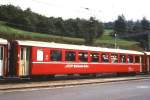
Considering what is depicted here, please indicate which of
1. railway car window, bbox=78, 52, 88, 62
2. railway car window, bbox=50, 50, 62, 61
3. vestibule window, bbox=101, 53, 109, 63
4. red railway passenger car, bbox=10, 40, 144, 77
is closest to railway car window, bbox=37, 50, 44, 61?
red railway passenger car, bbox=10, 40, 144, 77

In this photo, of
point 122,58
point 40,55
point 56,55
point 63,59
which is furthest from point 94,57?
point 40,55

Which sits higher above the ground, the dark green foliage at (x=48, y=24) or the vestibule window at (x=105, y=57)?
the dark green foliage at (x=48, y=24)

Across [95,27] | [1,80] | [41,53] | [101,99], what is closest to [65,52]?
[41,53]

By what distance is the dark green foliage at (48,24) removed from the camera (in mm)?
83500

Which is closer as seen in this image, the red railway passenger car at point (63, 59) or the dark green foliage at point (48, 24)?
the red railway passenger car at point (63, 59)

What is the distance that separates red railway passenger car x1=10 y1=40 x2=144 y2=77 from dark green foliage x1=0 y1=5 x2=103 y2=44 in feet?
125

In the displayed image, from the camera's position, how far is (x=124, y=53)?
130 feet

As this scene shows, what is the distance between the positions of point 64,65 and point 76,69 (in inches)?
72.3

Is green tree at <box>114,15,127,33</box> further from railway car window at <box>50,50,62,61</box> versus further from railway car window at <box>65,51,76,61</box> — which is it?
railway car window at <box>50,50,62,61</box>

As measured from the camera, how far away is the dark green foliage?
83500 mm

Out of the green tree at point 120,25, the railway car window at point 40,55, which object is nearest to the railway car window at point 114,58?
the railway car window at point 40,55

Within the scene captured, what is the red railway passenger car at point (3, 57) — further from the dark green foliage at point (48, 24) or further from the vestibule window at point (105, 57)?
the dark green foliage at point (48, 24)

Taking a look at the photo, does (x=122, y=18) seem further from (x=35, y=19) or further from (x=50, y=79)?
(x=50, y=79)

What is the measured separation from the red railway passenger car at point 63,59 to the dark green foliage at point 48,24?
38.2 m
